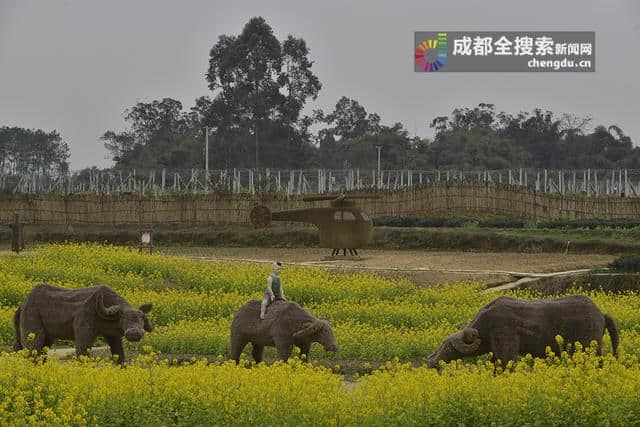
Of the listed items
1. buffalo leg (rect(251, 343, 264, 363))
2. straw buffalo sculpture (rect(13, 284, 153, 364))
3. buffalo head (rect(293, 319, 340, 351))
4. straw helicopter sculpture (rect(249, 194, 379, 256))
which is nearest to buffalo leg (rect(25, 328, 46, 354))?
straw buffalo sculpture (rect(13, 284, 153, 364))

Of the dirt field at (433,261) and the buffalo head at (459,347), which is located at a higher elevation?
the buffalo head at (459,347)

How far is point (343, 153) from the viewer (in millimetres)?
96438

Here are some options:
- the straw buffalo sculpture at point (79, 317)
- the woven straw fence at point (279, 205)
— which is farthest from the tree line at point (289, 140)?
the straw buffalo sculpture at point (79, 317)

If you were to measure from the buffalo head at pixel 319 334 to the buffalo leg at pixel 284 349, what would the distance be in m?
0.27

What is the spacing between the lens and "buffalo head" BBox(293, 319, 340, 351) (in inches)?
557

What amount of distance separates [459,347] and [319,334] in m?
2.06

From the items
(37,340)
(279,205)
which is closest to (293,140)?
(279,205)

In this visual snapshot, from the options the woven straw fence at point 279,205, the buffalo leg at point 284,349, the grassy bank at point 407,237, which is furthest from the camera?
the woven straw fence at point 279,205

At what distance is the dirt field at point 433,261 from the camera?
92.3 feet

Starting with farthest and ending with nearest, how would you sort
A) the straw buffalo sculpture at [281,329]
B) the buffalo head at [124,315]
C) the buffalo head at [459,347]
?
the buffalo head at [124,315]
the straw buffalo sculpture at [281,329]
the buffalo head at [459,347]

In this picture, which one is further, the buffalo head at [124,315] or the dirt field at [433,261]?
the dirt field at [433,261]

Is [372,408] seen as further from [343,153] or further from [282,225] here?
[343,153]

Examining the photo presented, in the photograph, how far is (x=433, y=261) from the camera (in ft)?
109

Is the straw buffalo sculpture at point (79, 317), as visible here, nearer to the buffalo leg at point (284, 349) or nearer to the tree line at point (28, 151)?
the buffalo leg at point (284, 349)
